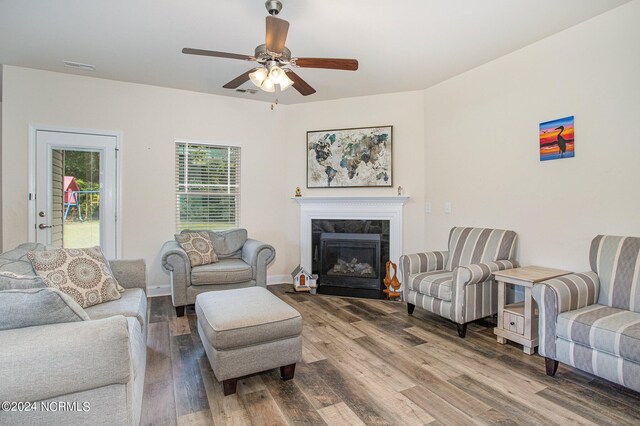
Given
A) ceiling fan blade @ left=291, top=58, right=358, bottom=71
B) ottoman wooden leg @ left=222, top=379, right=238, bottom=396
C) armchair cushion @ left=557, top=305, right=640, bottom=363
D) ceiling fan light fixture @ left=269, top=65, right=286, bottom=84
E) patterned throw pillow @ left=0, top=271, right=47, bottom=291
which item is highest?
ceiling fan blade @ left=291, top=58, right=358, bottom=71

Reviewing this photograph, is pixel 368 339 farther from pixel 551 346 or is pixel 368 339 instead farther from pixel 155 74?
pixel 155 74

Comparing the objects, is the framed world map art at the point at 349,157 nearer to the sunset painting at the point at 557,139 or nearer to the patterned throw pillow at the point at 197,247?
the patterned throw pillow at the point at 197,247

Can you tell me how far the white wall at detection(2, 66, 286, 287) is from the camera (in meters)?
3.69

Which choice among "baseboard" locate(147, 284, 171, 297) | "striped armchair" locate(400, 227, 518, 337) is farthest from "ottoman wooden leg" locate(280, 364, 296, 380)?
A: "baseboard" locate(147, 284, 171, 297)

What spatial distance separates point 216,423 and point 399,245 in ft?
10.4

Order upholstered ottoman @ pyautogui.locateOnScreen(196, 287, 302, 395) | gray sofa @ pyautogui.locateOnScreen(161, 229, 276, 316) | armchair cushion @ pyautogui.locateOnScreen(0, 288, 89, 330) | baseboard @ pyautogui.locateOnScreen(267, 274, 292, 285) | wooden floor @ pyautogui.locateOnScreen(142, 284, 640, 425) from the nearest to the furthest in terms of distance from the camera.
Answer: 1. armchair cushion @ pyautogui.locateOnScreen(0, 288, 89, 330)
2. wooden floor @ pyautogui.locateOnScreen(142, 284, 640, 425)
3. upholstered ottoman @ pyautogui.locateOnScreen(196, 287, 302, 395)
4. gray sofa @ pyautogui.locateOnScreen(161, 229, 276, 316)
5. baseboard @ pyautogui.locateOnScreen(267, 274, 292, 285)

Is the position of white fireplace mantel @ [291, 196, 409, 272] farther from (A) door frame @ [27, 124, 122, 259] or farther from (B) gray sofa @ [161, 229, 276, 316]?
(A) door frame @ [27, 124, 122, 259]

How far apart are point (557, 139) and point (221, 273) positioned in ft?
11.6

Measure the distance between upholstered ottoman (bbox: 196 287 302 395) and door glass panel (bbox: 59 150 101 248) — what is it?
8.72 ft

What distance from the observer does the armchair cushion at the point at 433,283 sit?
10.1ft

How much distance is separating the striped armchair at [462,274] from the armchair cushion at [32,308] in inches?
110

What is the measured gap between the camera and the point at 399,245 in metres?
4.42

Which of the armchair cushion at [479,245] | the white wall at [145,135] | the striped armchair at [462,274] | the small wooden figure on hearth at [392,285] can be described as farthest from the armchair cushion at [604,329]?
the white wall at [145,135]

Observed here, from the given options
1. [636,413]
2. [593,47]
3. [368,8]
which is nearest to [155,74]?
[368,8]
